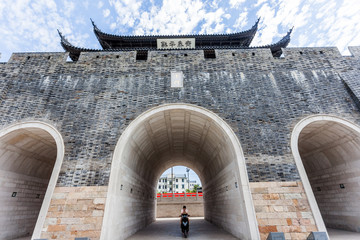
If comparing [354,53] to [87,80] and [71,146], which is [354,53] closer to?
[87,80]

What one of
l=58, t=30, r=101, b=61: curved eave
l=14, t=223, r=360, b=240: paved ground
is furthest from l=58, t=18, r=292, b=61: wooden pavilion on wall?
l=14, t=223, r=360, b=240: paved ground

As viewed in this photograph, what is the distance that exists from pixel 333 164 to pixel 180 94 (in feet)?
24.9

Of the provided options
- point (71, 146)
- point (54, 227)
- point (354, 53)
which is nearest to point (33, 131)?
point (71, 146)

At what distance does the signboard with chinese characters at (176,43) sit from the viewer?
1212cm

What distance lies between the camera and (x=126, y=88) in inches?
311

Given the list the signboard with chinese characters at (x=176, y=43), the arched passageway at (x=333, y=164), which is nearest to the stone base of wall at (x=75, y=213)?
the arched passageway at (x=333, y=164)

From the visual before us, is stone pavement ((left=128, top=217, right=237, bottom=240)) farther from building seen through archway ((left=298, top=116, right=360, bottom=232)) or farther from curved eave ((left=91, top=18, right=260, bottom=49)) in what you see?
curved eave ((left=91, top=18, right=260, bottom=49))

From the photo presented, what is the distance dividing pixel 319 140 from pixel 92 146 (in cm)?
951

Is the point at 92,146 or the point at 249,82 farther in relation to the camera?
the point at 249,82

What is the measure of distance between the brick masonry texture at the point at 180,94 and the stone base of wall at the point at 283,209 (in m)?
0.33

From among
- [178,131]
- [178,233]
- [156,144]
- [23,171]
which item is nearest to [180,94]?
[178,131]

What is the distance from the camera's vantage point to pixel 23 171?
321 inches

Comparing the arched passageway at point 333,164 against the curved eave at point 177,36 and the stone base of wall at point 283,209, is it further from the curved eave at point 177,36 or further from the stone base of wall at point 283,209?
the curved eave at point 177,36

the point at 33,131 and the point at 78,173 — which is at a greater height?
the point at 33,131
